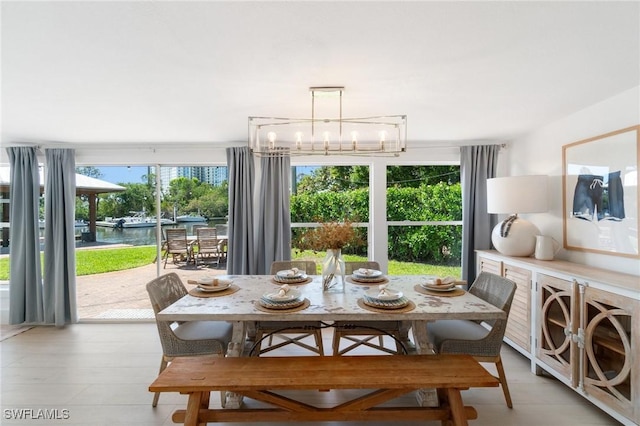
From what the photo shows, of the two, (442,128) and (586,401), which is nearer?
(586,401)

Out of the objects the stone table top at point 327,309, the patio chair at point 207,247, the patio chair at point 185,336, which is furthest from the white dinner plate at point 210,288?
the patio chair at point 207,247

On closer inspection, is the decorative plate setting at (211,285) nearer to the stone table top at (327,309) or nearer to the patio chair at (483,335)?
the stone table top at (327,309)

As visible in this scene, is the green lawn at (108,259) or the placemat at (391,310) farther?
the green lawn at (108,259)

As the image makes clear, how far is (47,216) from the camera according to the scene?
3.62m

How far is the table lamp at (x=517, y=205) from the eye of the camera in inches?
110

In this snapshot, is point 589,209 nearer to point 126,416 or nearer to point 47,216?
point 126,416

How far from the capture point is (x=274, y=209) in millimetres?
3664

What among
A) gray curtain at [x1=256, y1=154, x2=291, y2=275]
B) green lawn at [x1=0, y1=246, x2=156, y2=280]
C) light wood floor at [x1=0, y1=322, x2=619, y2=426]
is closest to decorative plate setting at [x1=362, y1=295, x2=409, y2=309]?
light wood floor at [x1=0, y1=322, x2=619, y2=426]

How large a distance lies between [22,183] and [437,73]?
469 cm

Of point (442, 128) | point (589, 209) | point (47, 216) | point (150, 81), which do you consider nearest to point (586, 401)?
point (589, 209)

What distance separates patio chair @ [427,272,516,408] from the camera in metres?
2.07

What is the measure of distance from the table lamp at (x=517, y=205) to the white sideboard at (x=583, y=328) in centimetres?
20

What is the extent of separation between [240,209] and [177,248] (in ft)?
3.77

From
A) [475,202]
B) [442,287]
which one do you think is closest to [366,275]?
[442,287]
